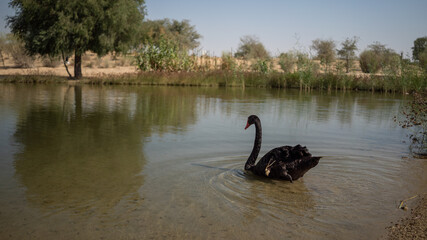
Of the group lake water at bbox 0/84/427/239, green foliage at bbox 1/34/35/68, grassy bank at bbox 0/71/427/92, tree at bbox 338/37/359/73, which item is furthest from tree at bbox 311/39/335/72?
lake water at bbox 0/84/427/239

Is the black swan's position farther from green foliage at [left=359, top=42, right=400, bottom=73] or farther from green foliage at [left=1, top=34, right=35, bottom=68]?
green foliage at [left=1, top=34, right=35, bottom=68]

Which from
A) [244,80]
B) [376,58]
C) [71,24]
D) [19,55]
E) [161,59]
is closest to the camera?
[71,24]

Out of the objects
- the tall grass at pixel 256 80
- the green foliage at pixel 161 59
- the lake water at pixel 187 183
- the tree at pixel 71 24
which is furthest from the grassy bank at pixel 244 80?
the lake water at pixel 187 183

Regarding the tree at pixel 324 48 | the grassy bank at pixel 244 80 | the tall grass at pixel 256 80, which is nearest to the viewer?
the grassy bank at pixel 244 80

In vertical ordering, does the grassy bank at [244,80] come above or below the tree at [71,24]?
below

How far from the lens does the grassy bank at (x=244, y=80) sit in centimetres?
2775

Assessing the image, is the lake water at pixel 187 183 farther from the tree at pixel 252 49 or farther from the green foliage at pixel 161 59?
the tree at pixel 252 49

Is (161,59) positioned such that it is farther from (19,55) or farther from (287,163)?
(287,163)

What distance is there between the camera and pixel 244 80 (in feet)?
100

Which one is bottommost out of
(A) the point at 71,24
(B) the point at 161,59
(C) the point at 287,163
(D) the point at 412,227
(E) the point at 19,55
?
(D) the point at 412,227

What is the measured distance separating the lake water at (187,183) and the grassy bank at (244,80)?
1861cm

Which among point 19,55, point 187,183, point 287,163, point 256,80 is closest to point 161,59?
point 256,80

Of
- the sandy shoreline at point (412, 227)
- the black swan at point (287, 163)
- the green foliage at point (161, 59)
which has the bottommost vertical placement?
the sandy shoreline at point (412, 227)

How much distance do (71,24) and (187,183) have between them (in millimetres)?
25769
